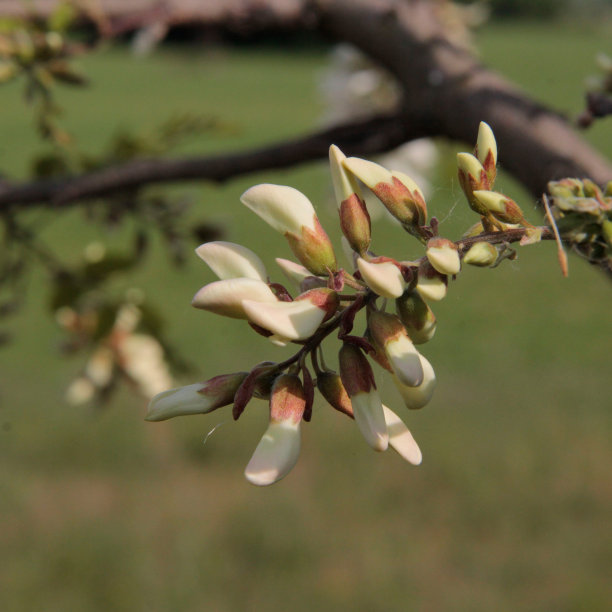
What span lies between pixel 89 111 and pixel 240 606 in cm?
1605

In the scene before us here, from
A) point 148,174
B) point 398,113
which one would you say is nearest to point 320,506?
point 148,174

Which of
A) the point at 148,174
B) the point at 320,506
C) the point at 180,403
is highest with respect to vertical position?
the point at 180,403

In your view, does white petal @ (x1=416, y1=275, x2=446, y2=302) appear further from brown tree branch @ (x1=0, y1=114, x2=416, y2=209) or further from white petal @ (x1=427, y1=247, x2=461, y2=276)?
brown tree branch @ (x1=0, y1=114, x2=416, y2=209)

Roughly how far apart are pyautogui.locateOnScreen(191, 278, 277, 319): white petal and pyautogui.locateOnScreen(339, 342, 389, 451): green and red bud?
0.04 metres

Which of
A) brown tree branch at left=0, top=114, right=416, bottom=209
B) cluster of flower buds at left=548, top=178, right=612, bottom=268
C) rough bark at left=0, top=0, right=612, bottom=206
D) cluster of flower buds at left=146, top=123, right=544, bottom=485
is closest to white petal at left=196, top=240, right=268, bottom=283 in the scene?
cluster of flower buds at left=146, top=123, right=544, bottom=485

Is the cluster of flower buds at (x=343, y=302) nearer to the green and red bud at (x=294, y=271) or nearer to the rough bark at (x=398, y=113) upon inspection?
the green and red bud at (x=294, y=271)

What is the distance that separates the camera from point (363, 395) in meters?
0.35

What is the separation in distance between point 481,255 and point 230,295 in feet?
0.31

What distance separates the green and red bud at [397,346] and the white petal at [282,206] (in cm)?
5

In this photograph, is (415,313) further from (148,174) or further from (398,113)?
(148,174)

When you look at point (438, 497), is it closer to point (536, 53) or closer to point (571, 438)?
point (571, 438)

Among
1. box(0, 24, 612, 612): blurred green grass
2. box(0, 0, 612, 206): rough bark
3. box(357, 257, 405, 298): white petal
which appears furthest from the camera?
box(0, 24, 612, 612): blurred green grass

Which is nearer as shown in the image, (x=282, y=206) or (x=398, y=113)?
(x=282, y=206)

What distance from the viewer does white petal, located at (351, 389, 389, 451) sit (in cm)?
35
